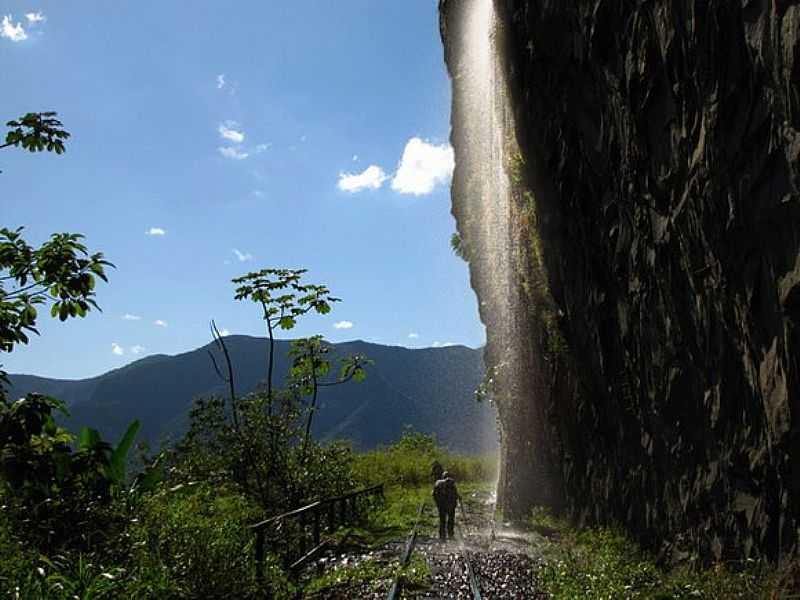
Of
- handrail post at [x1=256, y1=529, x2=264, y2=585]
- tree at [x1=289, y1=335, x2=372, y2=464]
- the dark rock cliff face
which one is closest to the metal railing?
handrail post at [x1=256, y1=529, x2=264, y2=585]

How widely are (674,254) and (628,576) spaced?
482cm

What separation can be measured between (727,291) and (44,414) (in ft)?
24.8

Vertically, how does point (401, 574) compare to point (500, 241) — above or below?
below

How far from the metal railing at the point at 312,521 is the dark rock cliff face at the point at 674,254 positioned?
5.79 m

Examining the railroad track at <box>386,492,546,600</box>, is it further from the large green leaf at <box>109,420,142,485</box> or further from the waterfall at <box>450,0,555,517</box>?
the waterfall at <box>450,0,555,517</box>

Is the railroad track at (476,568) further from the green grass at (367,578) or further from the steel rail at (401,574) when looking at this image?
the green grass at (367,578)

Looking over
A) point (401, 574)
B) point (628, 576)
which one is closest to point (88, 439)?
point (401, 574)

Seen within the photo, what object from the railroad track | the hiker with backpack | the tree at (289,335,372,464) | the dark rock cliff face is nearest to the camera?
the dark rock cliff face

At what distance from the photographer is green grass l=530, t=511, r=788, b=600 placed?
24.9 ft

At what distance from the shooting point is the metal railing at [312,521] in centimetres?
895

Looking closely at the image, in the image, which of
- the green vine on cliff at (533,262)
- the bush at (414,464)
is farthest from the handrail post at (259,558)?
the bush at (414,464)

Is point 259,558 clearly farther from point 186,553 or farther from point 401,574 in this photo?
point 401,574

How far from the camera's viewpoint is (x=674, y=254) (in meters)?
10.2

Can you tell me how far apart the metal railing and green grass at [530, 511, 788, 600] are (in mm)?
3921
